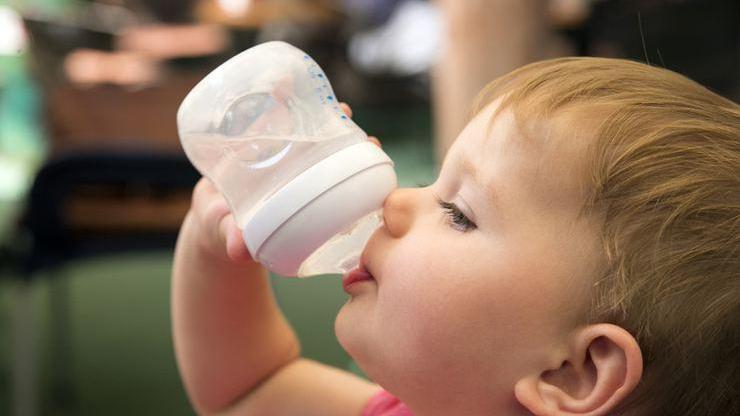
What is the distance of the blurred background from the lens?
181 cm

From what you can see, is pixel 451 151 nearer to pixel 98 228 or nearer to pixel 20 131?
pixel 98 228

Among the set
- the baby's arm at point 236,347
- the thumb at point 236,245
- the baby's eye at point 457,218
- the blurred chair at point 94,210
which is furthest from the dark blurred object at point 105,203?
the baby's eye at point 457,218

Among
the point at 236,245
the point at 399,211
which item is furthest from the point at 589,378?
the point at 236,245

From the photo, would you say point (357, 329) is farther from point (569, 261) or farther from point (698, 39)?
point (698, 39)

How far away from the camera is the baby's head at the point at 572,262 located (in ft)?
2.07

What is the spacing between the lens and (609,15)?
4.16 meters

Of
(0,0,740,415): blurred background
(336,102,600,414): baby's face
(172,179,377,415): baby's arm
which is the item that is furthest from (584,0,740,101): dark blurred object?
(336,102,600,414): baby's face

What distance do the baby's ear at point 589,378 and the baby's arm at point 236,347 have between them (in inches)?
10.6

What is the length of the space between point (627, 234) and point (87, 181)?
1.49m

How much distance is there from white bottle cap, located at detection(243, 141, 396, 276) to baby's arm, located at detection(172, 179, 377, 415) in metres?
0.20

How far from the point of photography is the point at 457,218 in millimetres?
697

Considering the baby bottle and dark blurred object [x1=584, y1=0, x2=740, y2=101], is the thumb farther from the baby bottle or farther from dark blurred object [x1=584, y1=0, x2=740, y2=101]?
dark blurred object [x1=584, y1=0, x2=740, y2=101]

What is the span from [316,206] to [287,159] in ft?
0.37

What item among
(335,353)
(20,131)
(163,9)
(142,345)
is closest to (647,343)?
(335,353)
